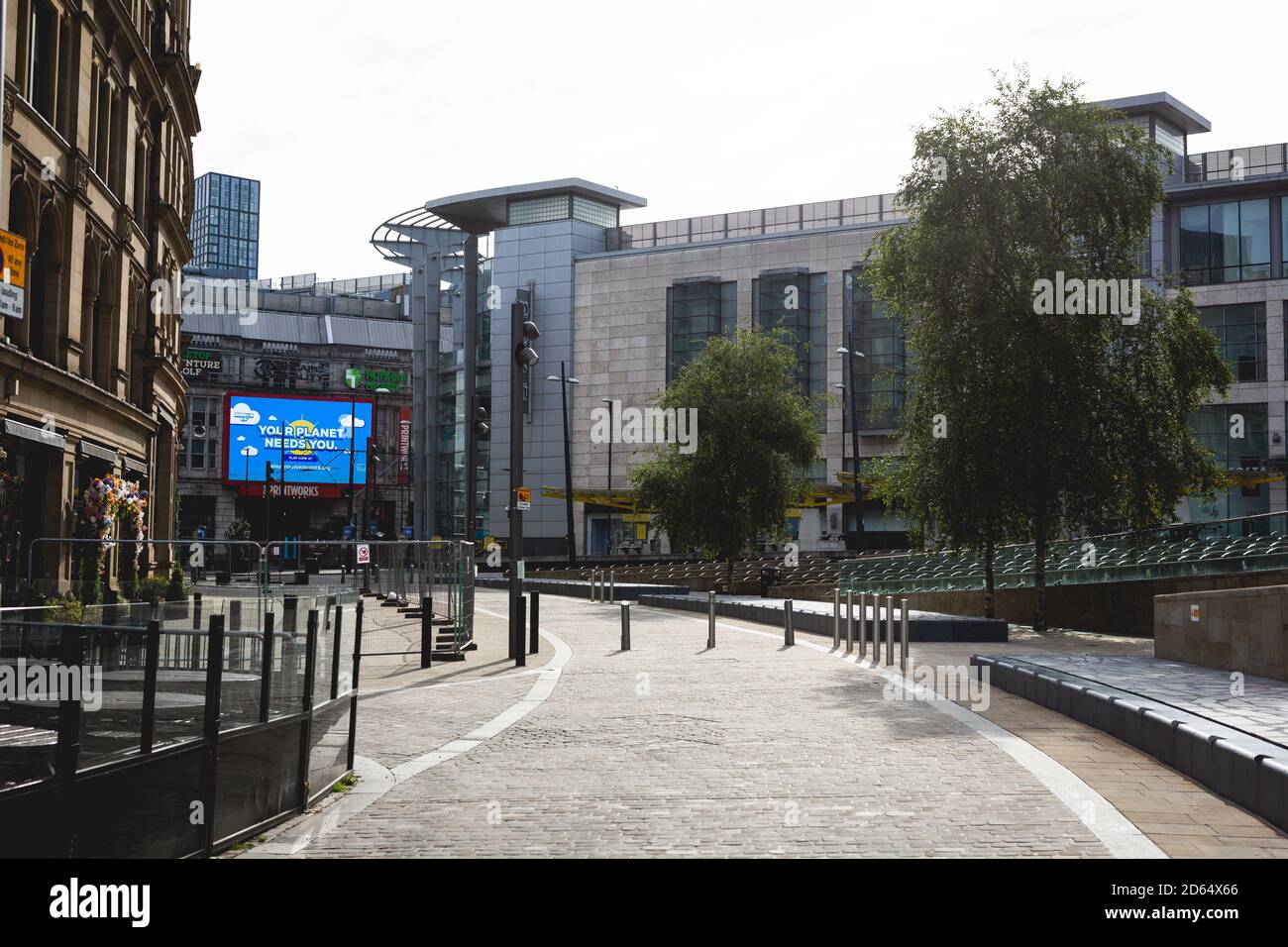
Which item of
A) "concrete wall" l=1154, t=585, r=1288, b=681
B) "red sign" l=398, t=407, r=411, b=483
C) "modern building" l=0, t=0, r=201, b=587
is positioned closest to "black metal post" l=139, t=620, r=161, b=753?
"concrete wall" l=1154, t=585, r=1288, b=681

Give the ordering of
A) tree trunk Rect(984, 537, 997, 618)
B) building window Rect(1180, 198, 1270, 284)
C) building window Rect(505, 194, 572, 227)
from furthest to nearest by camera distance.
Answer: building window Rect(505, 194, 572, 227), building window Rect(1180, 198, 1270, 284), tree trunk Rect(984, 537, 997, 618)

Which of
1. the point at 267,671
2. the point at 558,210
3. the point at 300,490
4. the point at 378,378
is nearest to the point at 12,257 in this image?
the point at 267,671

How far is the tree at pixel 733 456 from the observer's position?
162 feet

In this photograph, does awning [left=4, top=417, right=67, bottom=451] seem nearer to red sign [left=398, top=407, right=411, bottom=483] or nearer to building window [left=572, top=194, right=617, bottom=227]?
building window [left=572, top=194, right=617, bottom=227]

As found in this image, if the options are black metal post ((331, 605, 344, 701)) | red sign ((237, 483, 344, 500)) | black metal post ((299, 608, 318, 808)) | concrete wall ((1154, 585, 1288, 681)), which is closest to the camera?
black metal post ((299, 608, 318, 808))

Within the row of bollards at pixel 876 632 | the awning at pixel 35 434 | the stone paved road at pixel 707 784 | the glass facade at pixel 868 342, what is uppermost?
the glass facade at pixel 868 342

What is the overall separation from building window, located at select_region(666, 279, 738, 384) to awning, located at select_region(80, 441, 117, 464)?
61.5 metres

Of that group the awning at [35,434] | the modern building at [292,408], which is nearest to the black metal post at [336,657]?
the awning at [35,434]

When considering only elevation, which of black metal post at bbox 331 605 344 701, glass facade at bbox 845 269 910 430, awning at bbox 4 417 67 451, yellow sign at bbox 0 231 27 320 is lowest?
black metal post at bbox 331 605 344 701

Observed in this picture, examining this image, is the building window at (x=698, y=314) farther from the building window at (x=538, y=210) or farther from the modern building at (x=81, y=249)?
the modern building at (x=81, y=249)

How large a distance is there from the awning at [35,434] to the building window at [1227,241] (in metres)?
50.0

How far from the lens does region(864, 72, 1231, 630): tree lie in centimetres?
2942

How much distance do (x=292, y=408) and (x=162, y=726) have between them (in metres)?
91.5
